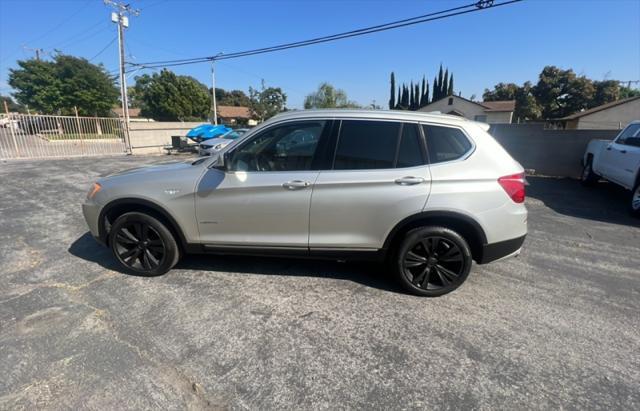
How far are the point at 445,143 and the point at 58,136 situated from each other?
65.0ft

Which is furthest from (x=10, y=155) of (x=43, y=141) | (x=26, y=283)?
(x=26, y=283)

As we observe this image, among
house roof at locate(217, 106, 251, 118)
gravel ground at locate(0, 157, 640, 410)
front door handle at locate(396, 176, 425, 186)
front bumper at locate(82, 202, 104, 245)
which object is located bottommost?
gravel ground at locate(0, 157, 640, 410)

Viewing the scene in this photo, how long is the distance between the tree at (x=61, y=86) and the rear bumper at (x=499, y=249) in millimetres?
43612

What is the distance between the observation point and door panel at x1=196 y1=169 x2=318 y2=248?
305 centimetres

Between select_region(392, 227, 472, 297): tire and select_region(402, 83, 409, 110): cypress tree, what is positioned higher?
select_region(402, 83, 409, 110): cypress tree

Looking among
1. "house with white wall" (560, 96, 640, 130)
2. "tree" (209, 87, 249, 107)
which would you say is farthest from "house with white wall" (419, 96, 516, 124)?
"tree" (209, 87, 249, 107)

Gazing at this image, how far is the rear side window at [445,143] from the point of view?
2.96m

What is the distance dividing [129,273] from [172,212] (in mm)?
999

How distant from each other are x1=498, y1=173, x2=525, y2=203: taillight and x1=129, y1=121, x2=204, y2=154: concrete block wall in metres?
20.2

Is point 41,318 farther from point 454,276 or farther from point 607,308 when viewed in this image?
point 607,308

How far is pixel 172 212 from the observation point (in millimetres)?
3268

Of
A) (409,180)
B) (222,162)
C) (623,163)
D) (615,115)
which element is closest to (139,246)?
(222,162)

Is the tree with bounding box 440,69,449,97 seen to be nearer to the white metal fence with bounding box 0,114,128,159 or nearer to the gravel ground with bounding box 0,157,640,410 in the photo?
the white metal fence with bounding box 0,114,128,159

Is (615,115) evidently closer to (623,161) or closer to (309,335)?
(623,161)
